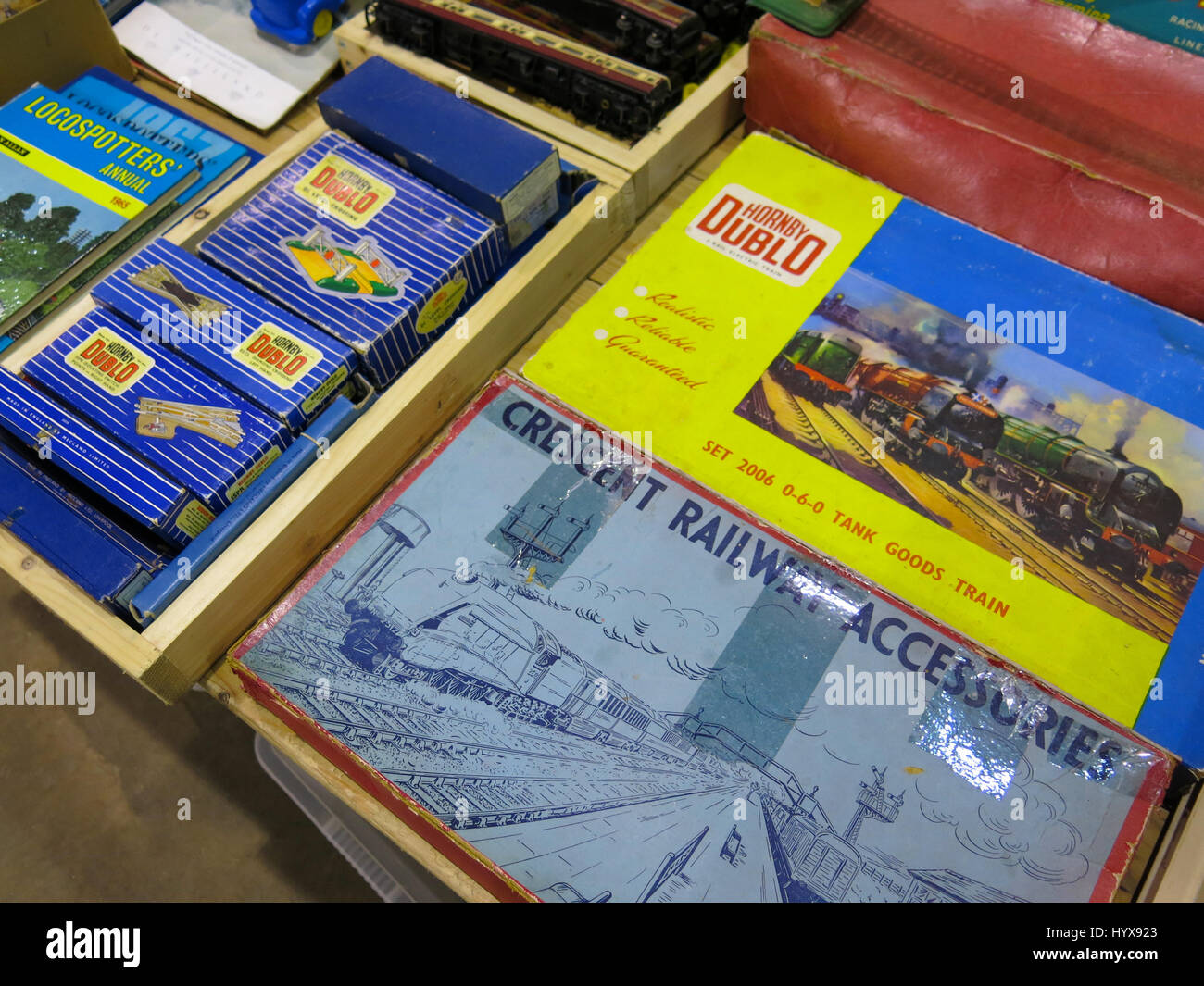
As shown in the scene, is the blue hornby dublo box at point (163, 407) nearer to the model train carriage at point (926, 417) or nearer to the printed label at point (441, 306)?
the printed label at point (441, 306)

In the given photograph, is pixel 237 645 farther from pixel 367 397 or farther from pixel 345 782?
pixel 367 397

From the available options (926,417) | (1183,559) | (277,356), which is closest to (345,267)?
(277,356)

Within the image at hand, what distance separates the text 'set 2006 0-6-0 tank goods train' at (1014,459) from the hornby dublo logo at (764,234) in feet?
0.36

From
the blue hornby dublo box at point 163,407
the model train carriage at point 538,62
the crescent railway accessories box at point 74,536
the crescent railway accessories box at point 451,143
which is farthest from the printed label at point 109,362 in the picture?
the model train carriage at point 538,62

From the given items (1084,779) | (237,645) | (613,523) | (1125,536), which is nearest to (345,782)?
(237,645)

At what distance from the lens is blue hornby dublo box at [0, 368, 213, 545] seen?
831 millimetres

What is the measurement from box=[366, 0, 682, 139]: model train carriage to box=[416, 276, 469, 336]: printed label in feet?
1.12

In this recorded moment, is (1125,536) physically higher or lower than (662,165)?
lower

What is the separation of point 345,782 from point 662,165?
0.84 m

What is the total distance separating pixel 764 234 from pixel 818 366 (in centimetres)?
20

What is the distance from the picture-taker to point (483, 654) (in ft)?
2.76

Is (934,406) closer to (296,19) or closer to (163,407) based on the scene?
(163,407)

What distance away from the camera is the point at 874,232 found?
1.06 meters
